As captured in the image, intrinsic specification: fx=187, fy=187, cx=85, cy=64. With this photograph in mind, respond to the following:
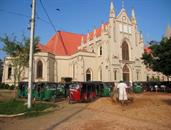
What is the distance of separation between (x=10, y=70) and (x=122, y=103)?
109 ft

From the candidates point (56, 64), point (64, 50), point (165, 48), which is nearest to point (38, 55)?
point (56, 64)

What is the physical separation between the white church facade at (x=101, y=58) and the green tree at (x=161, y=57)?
1199 centimetres

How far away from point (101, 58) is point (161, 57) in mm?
17382

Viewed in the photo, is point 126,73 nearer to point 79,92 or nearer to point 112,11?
point 112,11

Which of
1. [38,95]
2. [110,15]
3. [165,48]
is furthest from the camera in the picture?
[110,15]

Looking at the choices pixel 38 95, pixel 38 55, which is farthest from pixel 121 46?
pixel 38 95

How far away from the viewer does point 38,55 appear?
40.8 m

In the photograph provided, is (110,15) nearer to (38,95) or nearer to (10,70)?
(10,70)

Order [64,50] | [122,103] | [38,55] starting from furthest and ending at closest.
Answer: [64,50] → [38,55] → [122,103]

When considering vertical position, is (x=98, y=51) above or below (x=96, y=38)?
below

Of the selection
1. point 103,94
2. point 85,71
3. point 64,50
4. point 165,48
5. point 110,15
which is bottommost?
point 103,94

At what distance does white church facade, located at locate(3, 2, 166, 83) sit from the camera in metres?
41.2

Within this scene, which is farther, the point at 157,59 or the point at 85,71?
the point at 85,71

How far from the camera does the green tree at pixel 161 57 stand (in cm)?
A: 2683
